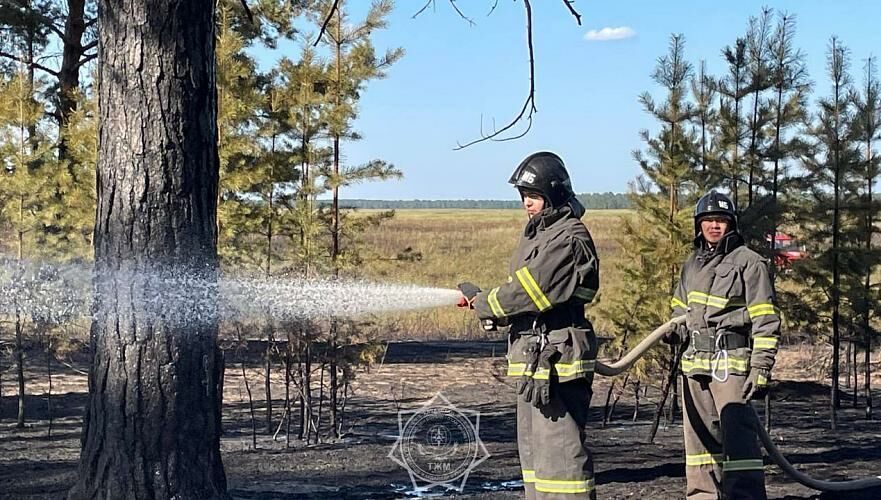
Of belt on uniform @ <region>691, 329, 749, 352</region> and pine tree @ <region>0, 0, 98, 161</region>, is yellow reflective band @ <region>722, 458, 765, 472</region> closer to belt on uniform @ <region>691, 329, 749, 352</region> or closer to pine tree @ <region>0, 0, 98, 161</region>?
belt on uniform @ <region>691, 329, 749, 352</region>

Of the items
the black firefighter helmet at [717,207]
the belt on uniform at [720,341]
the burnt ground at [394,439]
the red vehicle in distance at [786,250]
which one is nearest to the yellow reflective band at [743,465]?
the belt on uniform at [720,341]

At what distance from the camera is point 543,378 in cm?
484

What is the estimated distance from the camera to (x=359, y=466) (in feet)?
26.3

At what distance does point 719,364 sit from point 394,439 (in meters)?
4.49

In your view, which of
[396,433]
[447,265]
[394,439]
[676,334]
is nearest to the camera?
[676,334]

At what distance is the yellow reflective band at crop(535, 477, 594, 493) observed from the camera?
16.0ft

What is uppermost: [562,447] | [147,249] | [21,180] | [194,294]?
[21,180]

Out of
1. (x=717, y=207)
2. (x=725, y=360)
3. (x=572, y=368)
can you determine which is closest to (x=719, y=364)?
(x=725, y=360)

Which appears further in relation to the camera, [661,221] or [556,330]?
[661,221]

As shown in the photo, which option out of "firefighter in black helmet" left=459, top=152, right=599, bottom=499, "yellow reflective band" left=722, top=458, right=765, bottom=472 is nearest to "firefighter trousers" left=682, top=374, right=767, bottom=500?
"yellow reflective band" left=722, top=458, right=765, bottom=472

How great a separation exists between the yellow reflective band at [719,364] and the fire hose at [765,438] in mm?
255

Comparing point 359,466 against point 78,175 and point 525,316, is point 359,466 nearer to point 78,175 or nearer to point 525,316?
point 525,316

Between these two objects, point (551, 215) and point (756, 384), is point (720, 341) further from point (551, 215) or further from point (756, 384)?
point (551, 215)

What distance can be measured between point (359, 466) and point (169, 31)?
497cm
